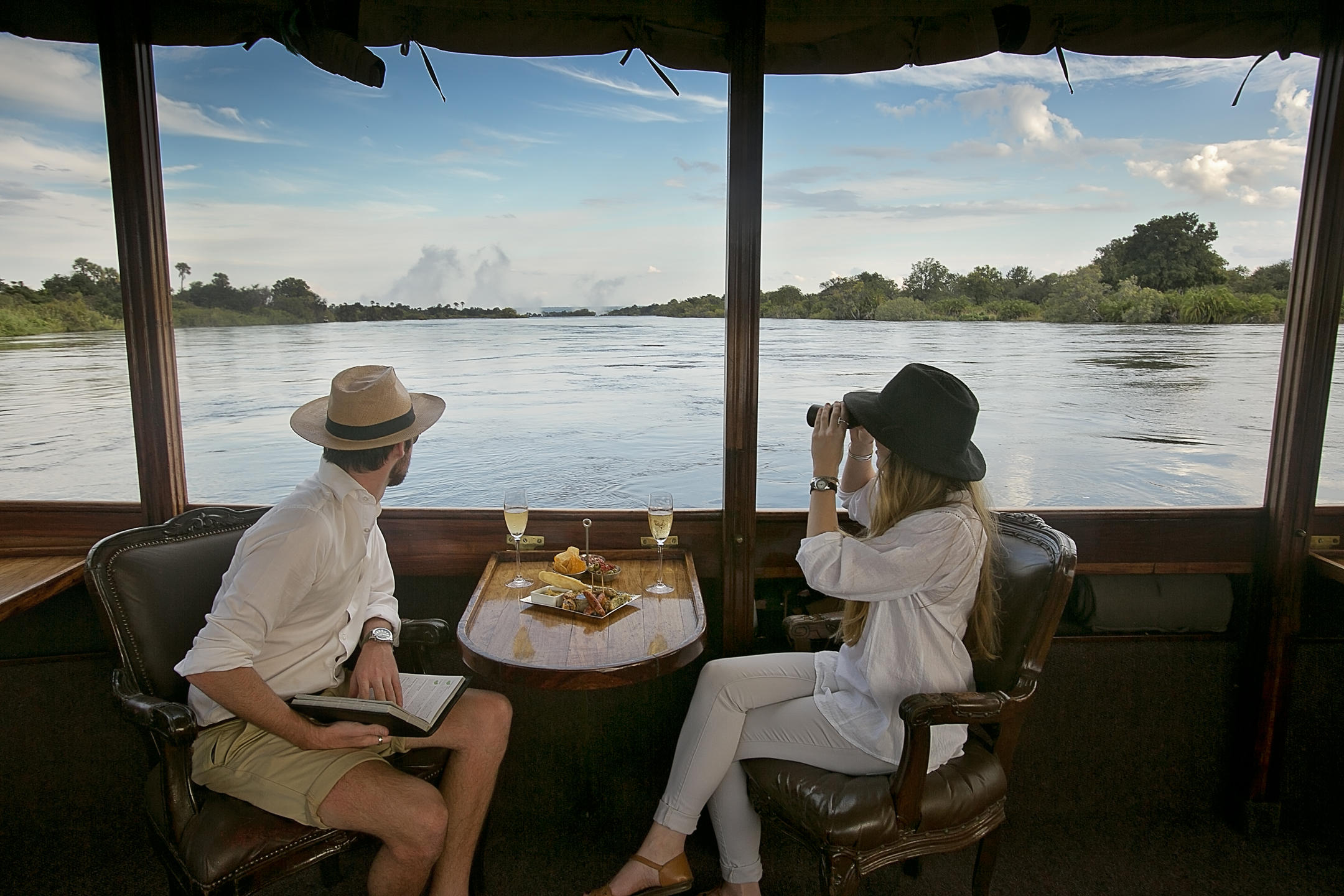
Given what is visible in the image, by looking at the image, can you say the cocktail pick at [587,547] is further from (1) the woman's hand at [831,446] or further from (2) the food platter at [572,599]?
(1) the woman's hand at [831,446]

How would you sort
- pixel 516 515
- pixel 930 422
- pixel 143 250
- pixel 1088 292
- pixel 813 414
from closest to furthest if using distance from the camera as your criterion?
pixel 930 422, pixel 813 414, pixel 516 515, pixel 143 250, pixel 1088 292

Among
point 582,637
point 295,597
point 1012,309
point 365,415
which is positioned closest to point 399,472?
point 365,415

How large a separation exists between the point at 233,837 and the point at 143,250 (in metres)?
1.73

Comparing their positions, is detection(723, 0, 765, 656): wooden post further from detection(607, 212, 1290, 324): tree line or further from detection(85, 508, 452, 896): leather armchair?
detection(85, 508, 452, 896): leather armchair

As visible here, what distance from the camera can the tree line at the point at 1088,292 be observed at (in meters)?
2.64

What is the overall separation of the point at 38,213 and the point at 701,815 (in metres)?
2.84

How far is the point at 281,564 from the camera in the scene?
166cm

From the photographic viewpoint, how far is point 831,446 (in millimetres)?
2021

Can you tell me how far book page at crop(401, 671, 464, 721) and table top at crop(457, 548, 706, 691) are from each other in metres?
0.10

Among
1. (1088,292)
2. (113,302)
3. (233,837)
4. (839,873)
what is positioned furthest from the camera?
(1088,292)

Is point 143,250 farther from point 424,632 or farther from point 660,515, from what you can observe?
point 660,515

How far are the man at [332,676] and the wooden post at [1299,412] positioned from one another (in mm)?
2397

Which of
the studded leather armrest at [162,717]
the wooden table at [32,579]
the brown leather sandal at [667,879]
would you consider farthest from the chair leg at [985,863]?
the wooden table at [32,579]

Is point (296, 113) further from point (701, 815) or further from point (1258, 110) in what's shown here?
point (1258, 110)
